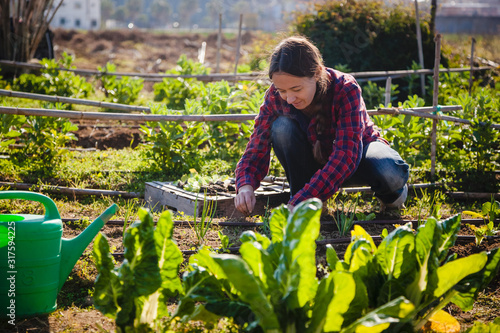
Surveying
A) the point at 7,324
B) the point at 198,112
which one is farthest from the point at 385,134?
the point at 7,324

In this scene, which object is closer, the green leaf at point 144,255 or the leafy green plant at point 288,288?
the leafy green plant at point 288,288

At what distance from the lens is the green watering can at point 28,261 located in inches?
64.6

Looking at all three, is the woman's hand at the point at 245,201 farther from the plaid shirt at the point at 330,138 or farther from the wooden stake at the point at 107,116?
the wooden stake at the point at 107,116

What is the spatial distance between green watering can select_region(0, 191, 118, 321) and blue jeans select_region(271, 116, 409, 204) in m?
1.36

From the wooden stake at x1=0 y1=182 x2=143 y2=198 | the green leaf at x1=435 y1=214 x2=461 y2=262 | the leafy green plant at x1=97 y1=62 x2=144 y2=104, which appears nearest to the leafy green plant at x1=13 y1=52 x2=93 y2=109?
the leafy green plant at x1=97 y1=62 x2=144 y2=104

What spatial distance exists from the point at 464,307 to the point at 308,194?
0.86 m

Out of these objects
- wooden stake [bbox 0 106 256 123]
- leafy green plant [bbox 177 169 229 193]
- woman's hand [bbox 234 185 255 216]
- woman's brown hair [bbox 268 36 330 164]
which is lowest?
leafy green plant [bbox 177 169 229 193]

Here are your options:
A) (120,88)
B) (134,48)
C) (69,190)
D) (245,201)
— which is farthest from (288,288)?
(134,48)

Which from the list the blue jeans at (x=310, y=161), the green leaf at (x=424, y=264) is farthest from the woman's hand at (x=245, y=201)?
the green leaf at (x=424, y=264)

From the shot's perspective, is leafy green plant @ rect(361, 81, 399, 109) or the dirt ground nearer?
leafy green plant @ rect(361, 81, 399, 109)

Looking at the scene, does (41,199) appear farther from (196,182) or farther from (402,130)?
(402,130)

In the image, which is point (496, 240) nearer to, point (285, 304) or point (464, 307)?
point (464, 307)

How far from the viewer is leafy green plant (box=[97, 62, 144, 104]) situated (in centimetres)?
655

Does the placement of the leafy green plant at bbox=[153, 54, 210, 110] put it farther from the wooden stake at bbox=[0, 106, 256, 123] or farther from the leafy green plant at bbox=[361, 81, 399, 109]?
the wooden stake at bbox=[0, 106, 256, 123]
